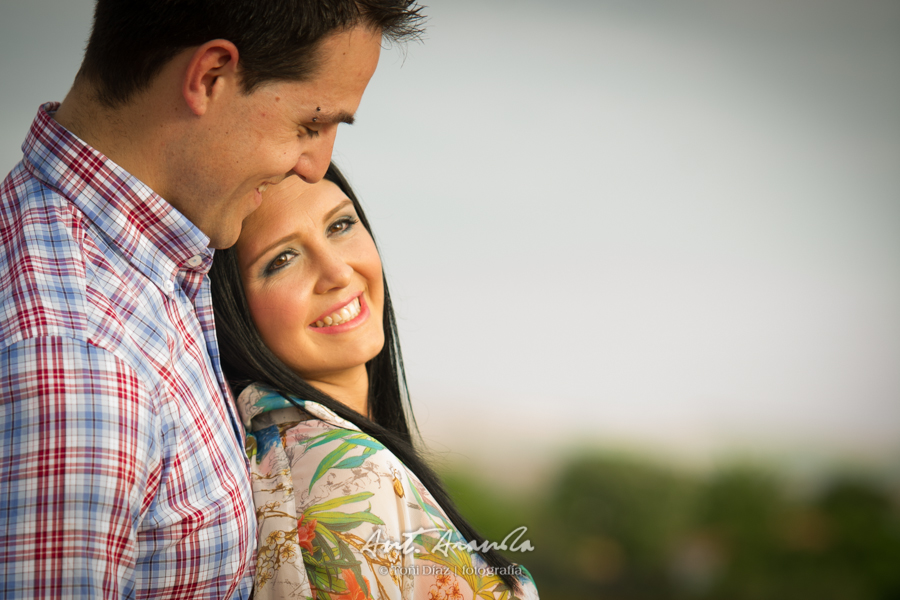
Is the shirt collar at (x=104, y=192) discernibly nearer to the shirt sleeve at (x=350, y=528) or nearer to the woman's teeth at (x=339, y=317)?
→ the shirt sleeve at (x=350, y=528)

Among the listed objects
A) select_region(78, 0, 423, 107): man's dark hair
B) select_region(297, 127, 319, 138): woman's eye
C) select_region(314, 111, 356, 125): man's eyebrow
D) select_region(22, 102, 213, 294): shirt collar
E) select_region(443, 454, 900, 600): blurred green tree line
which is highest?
select_region(78, 0, 423, 107): man's dark hair

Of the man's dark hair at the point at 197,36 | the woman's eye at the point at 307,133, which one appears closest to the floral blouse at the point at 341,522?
the woman's eye at the point at 307,133

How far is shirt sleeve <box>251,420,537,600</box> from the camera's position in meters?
1.09

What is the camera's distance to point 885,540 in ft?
17.4

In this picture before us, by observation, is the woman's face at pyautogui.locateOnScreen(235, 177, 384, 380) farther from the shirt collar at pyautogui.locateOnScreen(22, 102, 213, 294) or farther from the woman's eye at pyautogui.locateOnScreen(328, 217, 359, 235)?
the shirt collar at pyautogui.locateOnScreen(22, 102, 213, 294)

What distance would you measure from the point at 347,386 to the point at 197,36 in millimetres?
915

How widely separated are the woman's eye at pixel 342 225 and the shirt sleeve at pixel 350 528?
47cm

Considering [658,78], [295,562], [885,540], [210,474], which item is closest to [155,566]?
[210,474]

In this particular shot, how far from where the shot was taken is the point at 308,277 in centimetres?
145

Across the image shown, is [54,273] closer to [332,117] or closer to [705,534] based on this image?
[332,117]

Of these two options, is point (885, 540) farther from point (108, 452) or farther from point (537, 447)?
point (108, 452)

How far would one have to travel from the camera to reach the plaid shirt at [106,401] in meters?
0.71

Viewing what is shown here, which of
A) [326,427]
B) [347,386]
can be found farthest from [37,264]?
[347,386]

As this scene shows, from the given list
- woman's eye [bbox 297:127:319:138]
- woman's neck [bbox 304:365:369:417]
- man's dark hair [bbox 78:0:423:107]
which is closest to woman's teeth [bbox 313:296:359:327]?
woman's neck [bbox 304:365:369:417]
